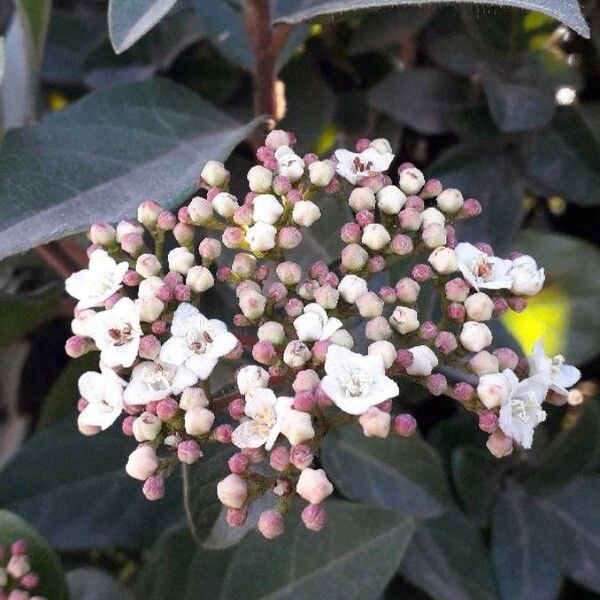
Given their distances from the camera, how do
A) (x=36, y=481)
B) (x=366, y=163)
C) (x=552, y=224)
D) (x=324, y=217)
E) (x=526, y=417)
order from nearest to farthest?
(x=526, y=417) → (x=366, y=163) → (x=324, y=217) → (x=36, y=481) → (x=552, y=224)

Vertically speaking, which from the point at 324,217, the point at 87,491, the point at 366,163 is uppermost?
the point at 366,163

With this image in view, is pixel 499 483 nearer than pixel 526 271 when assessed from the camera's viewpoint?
No

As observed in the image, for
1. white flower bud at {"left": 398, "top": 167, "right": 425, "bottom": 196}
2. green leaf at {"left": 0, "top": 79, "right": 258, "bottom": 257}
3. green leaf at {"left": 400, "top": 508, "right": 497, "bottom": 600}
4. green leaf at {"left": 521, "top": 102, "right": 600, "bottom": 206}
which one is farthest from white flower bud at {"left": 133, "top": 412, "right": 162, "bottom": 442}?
green leaf at {"left": 521, "top": 102, "right": 600, "bottom": 206}

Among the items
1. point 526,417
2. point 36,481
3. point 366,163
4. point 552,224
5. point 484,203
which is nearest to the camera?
point 526,417

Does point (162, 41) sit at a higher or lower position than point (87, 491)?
higher

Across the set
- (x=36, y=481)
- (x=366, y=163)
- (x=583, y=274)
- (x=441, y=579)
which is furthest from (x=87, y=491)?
(x=583, y=274)

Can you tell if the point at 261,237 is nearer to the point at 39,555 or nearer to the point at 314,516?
the point at 314,516

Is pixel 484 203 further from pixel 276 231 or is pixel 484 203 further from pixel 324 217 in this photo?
pixel 276 231

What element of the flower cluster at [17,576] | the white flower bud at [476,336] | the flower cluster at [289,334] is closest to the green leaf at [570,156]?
the flower cluster at [289,334]
